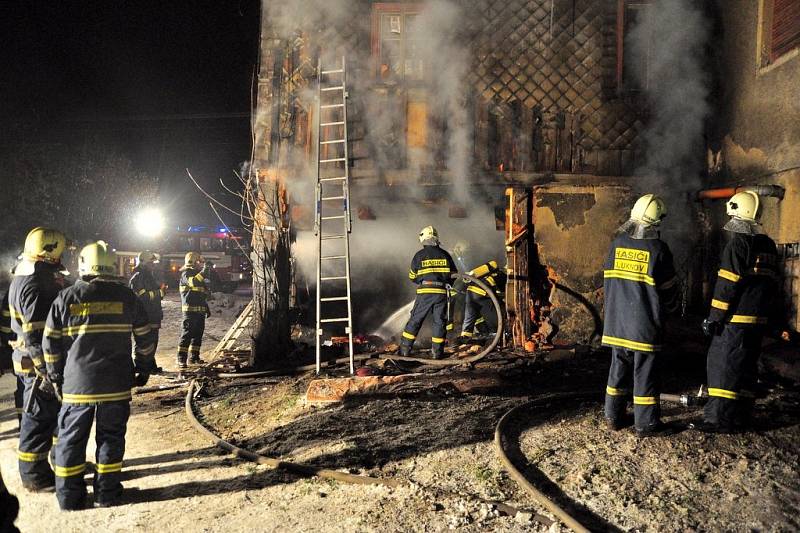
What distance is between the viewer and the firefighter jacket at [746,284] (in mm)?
4023

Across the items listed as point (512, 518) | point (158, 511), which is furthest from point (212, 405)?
point (512, 518)

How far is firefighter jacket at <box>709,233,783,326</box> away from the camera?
4023mm

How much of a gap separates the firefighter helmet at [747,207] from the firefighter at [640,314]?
62cm

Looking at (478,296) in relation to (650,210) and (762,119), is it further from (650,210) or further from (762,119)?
(650,210)

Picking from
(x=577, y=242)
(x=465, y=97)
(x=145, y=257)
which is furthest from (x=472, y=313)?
(x=145, y=257)

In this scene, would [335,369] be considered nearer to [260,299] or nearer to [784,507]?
[260,299]

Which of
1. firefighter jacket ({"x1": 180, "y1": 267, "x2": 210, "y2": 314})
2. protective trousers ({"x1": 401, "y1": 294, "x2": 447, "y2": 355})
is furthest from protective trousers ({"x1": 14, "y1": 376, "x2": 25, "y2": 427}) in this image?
protective trousers ({"x1": 401, "y1": 294, "x2": 447, "y2": 355})

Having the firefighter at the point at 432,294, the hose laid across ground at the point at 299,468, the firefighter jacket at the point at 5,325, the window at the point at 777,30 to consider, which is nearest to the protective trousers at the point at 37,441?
the firefighter jacket at the point at 5,325

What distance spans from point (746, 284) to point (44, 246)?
5.73 m

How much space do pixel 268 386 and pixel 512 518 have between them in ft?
13.8

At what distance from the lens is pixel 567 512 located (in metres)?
3.02

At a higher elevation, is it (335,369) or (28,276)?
(28,276)

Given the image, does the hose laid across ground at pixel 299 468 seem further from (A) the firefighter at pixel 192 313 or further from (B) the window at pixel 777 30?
(B) the window at pixel 777 30

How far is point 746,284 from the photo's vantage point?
4.06m
